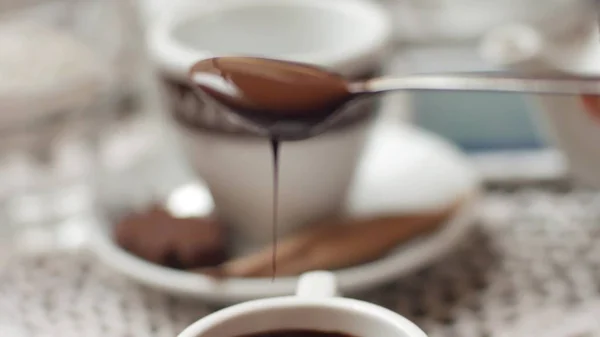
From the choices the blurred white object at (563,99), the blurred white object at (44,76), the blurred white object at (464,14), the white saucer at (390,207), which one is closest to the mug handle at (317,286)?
the white saucer at (390,207)

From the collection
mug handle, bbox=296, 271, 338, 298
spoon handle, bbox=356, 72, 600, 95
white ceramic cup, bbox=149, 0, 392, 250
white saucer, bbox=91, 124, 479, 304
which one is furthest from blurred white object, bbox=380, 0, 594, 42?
mug handle, bbox=296, 271, 338, 298

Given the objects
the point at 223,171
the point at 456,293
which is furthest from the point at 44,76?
the point at 456,293

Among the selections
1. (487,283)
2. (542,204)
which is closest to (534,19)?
(542,204)

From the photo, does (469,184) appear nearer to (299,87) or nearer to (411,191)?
(411,191)

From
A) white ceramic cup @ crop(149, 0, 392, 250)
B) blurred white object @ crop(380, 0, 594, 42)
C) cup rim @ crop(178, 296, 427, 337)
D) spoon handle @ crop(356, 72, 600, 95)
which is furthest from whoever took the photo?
blurred white object @ crop(380, 0, 594, 42)

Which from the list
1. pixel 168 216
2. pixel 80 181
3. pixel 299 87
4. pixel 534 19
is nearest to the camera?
pixel 299 87

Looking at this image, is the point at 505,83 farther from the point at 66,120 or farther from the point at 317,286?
the point at 66,120

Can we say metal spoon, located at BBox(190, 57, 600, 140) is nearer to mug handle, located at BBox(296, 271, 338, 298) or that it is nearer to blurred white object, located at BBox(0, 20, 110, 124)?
mug handle, located at BBox(296, 271, 338, 298)
